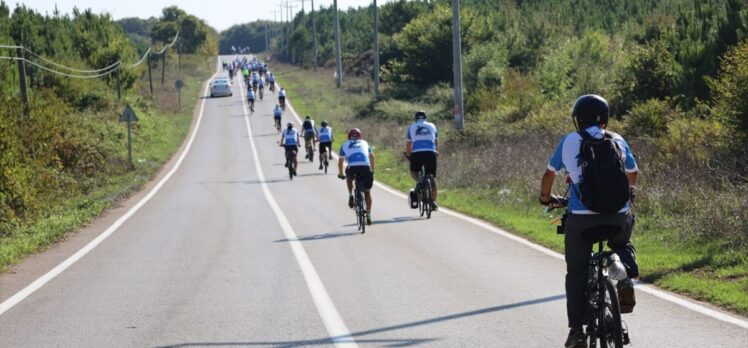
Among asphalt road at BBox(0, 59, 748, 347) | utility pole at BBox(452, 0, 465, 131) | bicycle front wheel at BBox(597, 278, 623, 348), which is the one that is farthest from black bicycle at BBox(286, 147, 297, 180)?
bicycle front wheel at BBox(597, 278, 623, 348)

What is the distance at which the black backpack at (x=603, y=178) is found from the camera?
6.37 m

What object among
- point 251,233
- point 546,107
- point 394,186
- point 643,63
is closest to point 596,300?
point 251,233

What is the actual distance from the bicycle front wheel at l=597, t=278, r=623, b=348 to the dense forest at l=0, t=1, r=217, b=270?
393 inches

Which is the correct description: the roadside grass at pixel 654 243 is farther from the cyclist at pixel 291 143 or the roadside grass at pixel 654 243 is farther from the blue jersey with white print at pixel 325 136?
the cyclist at pixel 291 143

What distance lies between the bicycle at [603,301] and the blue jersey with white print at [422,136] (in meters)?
11.5

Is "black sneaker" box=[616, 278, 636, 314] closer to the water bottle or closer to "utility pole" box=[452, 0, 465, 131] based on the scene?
the water bottle

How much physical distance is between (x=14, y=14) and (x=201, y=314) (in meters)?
55.2

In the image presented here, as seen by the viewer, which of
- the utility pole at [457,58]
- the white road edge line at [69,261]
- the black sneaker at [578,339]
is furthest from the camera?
the utility pole at [457,58]

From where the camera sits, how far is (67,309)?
32.0 ft

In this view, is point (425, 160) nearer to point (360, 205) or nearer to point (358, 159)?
point (358, 159)

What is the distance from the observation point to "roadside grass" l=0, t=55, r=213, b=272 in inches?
651

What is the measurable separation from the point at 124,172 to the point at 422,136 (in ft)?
65.2

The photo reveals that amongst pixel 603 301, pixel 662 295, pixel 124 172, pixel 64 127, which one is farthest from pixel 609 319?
pixel 124 172

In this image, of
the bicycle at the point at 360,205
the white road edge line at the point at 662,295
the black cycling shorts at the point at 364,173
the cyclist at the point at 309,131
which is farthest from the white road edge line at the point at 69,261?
the cyclist at the point at 309,131
